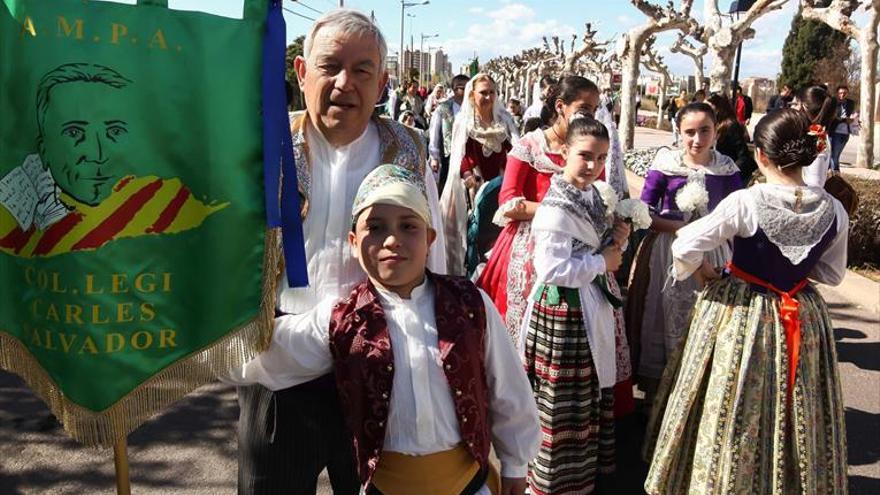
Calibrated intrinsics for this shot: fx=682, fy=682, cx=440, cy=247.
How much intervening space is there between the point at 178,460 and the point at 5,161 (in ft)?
Answer: 7.79

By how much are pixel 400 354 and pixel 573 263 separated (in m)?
1.18

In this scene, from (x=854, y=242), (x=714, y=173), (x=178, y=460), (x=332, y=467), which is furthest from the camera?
(x=854, y=242)

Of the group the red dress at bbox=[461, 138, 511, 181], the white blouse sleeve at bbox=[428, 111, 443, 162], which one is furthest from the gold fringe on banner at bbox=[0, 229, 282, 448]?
the white blouse sleeve at bbox=[428, 111, 443, 162]

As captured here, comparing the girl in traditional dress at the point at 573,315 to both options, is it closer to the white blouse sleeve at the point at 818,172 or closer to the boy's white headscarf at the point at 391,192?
the boy's white headscarf at the point at 391,192

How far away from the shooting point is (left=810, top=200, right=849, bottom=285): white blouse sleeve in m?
2.70

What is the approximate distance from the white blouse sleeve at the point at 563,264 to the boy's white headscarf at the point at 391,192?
106 cm

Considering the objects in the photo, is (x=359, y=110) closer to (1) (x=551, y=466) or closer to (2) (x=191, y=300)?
(2) (x=191, y=300)

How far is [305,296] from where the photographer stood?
1.82m

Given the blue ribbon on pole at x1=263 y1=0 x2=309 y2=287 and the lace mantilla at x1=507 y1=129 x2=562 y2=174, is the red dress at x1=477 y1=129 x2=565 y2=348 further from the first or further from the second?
the blue ribbon on pole at x1=263 y1=0 x2=309 y2=287

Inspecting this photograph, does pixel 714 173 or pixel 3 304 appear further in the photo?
pixel 714 173

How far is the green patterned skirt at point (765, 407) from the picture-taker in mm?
2594

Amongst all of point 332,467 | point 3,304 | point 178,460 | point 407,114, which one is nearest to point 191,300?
point 3,304

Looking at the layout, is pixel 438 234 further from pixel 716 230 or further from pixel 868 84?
pixel 868 84

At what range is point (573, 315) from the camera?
9.08ft
